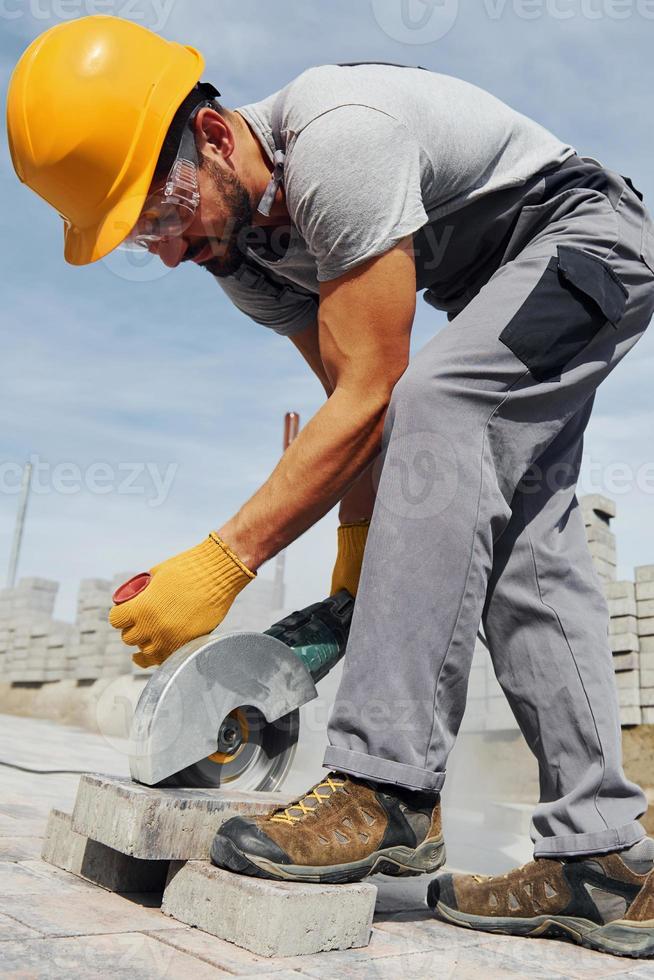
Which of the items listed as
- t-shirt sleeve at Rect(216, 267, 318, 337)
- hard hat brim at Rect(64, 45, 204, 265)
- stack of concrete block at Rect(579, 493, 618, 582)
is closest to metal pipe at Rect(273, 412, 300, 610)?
stack of concrete block at Rect(579, 493, 618, 582)

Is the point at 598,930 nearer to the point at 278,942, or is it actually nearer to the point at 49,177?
the point at 278,942

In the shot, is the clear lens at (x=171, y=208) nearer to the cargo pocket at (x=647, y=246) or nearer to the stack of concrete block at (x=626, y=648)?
the cargo pocket at (x=647, y=246)

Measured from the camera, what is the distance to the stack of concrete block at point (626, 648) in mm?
5500

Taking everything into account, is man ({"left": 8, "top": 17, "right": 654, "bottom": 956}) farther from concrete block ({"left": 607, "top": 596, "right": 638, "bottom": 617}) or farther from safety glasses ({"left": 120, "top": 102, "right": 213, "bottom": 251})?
concrete block ({"left": 607, "top": 596, "right": 638, "bottom": 617})

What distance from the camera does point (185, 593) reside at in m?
1.43

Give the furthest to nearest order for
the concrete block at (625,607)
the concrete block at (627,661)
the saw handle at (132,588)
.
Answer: the concrete block at (625,607), the concrete block at (627,661), the saw handle at (132,588)

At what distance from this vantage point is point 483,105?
159 cm

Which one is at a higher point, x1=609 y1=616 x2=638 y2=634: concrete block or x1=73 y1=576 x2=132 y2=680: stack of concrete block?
x1=609 y1=616 x2=638 y2=634: concrete block

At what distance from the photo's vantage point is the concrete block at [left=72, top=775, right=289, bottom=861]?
4.10ft

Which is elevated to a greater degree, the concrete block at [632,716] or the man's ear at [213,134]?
the man's ear at [213,134]

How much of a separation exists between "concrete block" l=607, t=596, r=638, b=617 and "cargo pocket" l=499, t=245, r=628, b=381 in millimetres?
4646

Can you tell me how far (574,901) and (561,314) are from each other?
97 centimetres

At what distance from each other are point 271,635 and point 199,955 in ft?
2.15

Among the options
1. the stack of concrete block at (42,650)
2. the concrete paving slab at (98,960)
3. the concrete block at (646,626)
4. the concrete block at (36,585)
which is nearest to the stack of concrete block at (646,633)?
the concrete block at (646,626)
